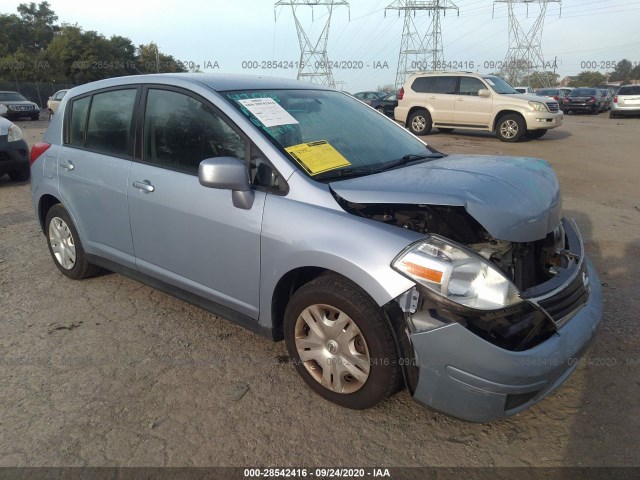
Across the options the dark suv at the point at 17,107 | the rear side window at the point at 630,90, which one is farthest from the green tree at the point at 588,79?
the dark suv at the point at 17,107

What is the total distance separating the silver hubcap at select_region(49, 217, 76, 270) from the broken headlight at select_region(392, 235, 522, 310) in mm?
3110

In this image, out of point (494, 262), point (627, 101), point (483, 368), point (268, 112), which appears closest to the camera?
point (483, 368)

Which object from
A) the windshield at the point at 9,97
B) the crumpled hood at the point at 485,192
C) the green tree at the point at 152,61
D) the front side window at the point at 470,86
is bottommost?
the windshield at the point at 9,97

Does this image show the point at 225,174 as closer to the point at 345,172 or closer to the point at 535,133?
the point at 345,172

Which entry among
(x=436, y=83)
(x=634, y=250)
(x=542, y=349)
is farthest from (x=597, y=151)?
(x=542, y=349)

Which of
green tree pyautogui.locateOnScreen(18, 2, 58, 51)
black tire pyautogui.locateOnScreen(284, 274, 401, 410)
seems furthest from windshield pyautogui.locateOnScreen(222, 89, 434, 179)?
green tree pyautogui.locateOnScreen(18, 2, 58, 51)

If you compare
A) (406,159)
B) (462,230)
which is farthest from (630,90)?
(462,230)

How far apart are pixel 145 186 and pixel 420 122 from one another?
13.8 m

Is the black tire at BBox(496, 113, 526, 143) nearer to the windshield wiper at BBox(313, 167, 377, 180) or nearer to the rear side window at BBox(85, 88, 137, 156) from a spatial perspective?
the windshield wiper at BBox(313, 167, 377, 180)

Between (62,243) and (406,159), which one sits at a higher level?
(406,159)

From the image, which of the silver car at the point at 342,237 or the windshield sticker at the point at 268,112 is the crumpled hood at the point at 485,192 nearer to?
the silver car at the point at 342,237

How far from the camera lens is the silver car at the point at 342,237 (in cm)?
219

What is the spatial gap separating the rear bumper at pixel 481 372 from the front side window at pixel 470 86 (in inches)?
535

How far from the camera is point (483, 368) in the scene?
6.91 ft
